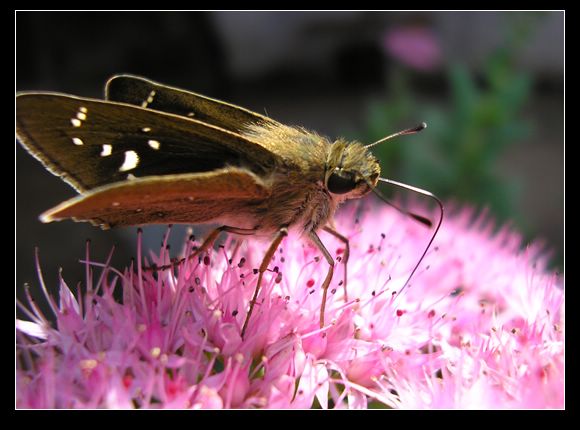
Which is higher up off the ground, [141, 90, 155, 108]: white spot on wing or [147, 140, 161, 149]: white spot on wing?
[141, 90, 155, 108]: white spot on wing

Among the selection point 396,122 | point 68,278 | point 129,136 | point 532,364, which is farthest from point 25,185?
point 532,364

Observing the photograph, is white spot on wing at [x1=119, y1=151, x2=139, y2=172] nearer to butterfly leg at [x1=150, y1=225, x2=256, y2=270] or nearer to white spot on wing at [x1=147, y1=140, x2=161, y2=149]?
white spot on wing at [x1=147, y1=140, x2=161, y2=149]

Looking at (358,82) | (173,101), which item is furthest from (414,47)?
(173,101)

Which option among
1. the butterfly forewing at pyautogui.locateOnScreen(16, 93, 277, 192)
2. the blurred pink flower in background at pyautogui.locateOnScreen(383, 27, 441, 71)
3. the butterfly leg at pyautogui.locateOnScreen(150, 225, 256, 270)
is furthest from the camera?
the blurred pink flower in background at pyautogui.locateOnScreen(383, 27, 441, 71)

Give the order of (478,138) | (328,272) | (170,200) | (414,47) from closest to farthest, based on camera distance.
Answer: (170,200), (328,272), (478,138), (414,47)

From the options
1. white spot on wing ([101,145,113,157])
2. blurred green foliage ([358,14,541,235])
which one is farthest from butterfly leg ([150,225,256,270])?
blurred green foliage ([358,14,541,235])

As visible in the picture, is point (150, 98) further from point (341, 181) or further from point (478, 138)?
point (478, 138)

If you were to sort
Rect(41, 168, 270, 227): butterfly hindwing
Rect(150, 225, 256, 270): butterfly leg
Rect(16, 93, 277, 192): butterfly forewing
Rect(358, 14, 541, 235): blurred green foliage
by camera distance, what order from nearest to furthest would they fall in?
Rect(41, 168, 270, 227): butterfly hindwing
Rect(16, 93, 277, 192): butterfly forewing
Rect(150, 225, 256, 270): butterfly leg
Rect(358, 14, 541, 235): blurred green foliage
